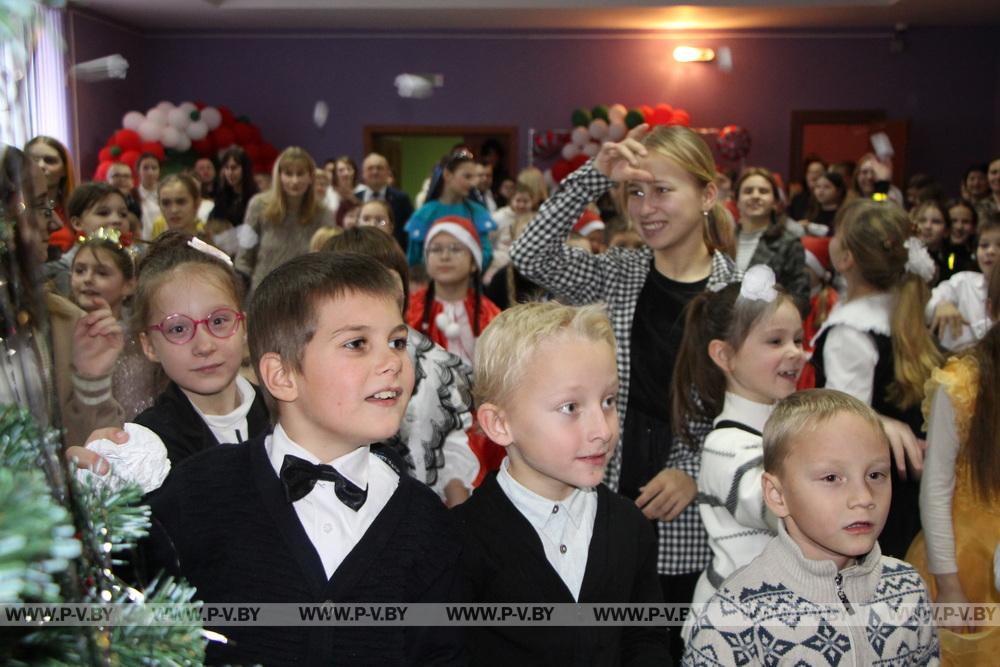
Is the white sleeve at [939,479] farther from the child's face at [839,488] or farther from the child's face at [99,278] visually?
the child's face at [99,278]

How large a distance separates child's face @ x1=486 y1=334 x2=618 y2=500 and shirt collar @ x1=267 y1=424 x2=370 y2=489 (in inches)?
12.7

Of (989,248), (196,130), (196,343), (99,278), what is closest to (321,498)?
(196,343)

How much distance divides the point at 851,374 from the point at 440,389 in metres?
1.24

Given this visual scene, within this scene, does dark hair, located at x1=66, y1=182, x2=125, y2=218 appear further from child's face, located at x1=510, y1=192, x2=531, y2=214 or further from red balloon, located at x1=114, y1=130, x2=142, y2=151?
red balloon, located at x1=114, y1=130, x2=142, y2=151

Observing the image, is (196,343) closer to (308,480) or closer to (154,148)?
(308,480)

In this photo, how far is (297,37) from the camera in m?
11.6

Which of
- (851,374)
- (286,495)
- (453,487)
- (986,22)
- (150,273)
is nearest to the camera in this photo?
(286,495)

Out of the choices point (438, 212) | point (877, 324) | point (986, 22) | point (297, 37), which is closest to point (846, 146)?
point (986, 22)

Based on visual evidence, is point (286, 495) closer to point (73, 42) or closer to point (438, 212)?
point (438, 212)

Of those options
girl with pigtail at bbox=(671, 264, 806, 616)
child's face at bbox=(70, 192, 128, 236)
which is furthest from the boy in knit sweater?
child's face at bbox=(70, 192, 128, 236)

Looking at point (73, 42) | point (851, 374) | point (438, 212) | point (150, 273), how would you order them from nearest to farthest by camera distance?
point (150, 273), point (851, 374), point (438, 212), point (73, 42)

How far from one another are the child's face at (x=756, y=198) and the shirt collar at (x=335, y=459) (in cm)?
475

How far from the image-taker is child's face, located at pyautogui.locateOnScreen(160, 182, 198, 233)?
5168mm

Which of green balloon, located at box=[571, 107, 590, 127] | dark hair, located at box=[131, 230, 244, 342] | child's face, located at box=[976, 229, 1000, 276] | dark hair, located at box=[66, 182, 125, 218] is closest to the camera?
dark hair, located at box=[131, 230, 244, 342]
